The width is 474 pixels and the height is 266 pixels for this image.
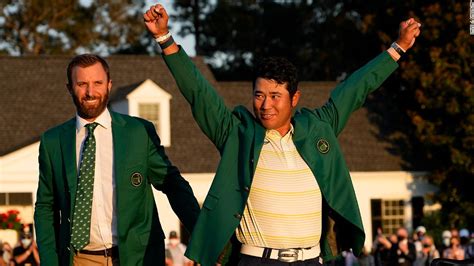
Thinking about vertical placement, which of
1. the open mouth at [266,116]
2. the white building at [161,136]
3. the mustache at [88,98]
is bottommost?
the open mouth at [266,116]

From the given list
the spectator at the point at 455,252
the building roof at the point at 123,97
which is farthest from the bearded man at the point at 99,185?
the building roof at the point at 123,97

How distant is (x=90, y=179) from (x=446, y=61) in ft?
104

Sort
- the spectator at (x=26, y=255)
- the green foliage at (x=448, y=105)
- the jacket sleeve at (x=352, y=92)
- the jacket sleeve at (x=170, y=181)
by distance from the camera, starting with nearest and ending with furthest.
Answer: the jacket sleeve at (x=352, y=92), the jacket sleeve at (x=170, y=181), the spectator at (x=26, y=255), the green foliage at (x=448, y=105)

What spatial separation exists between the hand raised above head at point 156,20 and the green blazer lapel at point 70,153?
124cm

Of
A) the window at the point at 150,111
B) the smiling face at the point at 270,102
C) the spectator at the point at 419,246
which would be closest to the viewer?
the smiling face at the point at 270,102

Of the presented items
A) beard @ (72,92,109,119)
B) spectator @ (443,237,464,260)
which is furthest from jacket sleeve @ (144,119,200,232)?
spectator @ (443,237,464,260)

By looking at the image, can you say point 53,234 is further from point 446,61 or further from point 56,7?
point 56,7

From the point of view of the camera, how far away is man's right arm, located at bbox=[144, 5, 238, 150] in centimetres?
705

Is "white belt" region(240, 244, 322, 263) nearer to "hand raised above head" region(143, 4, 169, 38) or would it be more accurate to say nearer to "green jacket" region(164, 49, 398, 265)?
"green jacket" region(164, 49, 398, 265)

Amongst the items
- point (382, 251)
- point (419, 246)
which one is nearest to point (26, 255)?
point (382, 251)

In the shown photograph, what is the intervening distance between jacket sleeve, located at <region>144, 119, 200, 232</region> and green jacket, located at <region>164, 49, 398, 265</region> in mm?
1007

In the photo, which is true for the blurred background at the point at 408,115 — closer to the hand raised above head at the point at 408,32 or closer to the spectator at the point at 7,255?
the spectator at the point at 7,255

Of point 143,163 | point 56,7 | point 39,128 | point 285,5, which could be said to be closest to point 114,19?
point 56,7

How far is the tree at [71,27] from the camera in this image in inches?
2314
